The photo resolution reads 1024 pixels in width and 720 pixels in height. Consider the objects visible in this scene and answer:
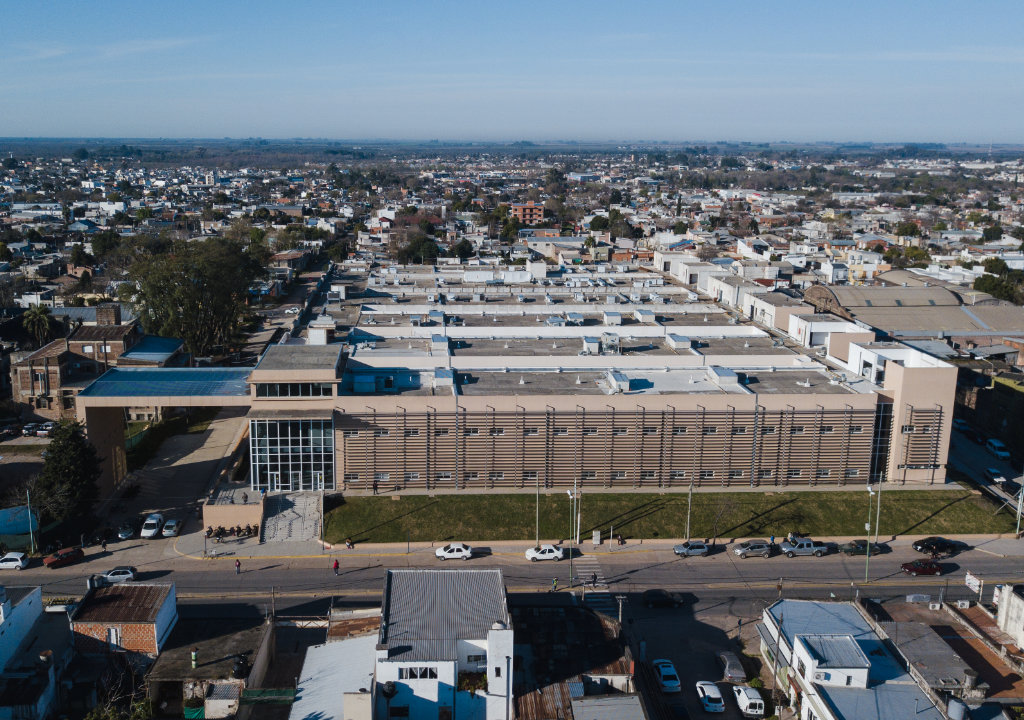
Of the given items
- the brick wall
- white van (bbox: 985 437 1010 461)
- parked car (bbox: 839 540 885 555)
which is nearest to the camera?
the brick wall

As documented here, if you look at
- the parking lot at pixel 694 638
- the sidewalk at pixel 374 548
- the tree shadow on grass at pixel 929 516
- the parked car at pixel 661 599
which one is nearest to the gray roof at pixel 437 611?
the parking lot at pixel 694 638

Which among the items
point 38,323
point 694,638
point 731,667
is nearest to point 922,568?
point 694,638

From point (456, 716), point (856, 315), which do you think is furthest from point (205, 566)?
point (856, 315)

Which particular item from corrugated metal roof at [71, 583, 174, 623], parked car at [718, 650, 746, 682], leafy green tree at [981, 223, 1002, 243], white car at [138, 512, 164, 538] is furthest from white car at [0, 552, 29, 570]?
leafy green tree at [981, 223, 1002, 243]

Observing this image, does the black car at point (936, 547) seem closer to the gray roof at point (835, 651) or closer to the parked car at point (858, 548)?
the parked car at point (858, 548)

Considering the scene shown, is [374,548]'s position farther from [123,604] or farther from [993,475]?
[993,475]

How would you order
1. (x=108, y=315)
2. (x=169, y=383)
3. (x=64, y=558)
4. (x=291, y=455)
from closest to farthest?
(x=64, y=558) → (x=291, y=455) → (x=169, y=383) → (x=108, y=315)

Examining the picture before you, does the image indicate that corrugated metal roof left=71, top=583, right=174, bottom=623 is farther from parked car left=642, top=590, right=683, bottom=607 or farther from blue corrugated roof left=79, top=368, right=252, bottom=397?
parked car left=642, top=590, right=683, bottom=607
